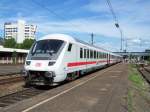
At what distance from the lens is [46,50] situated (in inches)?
672

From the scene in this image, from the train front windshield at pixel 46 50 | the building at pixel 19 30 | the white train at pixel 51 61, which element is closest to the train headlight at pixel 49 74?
the white train at pixel 51 61

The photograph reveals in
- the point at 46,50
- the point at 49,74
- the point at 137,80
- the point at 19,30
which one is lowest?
the point at 137,80

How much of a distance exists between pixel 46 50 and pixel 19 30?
14392cm

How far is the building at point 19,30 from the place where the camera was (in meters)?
156

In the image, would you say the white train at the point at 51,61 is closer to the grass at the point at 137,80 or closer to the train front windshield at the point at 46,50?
the train front windshield at the point at 46,50

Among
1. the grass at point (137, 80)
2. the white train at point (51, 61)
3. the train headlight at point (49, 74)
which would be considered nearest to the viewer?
the train headlight at point (49, 74)

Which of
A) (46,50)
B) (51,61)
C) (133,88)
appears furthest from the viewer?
(133,88)

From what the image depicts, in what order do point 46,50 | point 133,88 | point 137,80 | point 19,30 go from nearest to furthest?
point 46,50 < point 133,88 < point 137,80 < point 19,30

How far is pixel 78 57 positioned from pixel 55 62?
4.99 metres

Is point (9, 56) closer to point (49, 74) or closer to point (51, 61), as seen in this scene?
point (51, 61)

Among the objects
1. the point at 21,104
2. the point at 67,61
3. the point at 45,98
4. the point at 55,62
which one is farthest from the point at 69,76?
the point at 21,104

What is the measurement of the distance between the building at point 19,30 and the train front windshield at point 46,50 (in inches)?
5472

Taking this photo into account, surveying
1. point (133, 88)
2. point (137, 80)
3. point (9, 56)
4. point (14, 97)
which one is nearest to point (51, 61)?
point (14, 97)

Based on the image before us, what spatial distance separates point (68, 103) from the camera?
1146 centimetres
